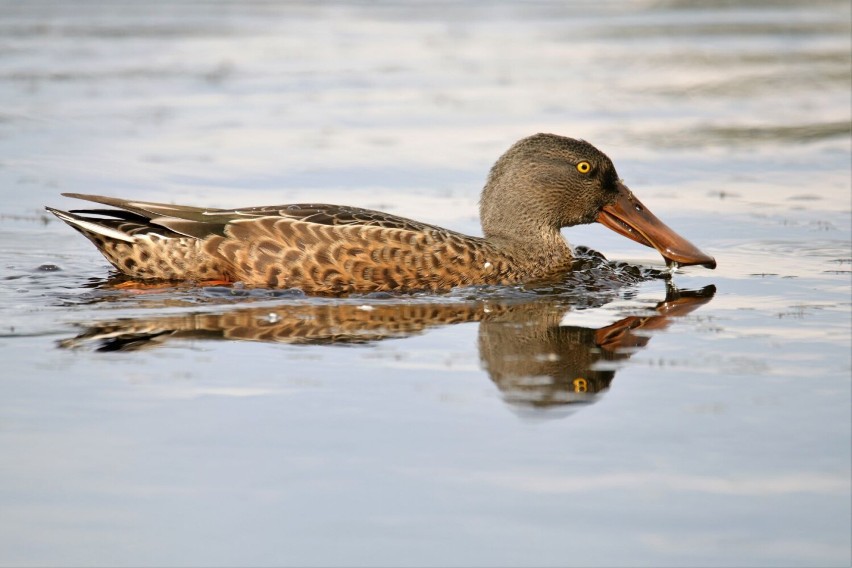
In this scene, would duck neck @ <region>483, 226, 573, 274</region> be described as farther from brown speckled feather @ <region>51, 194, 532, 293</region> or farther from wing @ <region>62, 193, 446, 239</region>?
wing @ <region>62, 193, 446, 239</region>

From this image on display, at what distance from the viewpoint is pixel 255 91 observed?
17000 mm

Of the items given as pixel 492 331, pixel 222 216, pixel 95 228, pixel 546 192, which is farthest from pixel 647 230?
pixel 95 228

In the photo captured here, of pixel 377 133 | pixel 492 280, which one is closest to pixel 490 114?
pixel 377 133

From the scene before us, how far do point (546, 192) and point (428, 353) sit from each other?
2998 mm

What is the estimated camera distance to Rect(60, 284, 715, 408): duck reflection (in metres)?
7.30

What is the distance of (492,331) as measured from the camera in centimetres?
831

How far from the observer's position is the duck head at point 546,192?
10.4m

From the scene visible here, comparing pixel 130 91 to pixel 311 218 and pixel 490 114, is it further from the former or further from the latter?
pixel 311 218

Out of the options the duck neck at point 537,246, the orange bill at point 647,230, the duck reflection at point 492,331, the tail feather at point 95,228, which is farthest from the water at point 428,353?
the tail feather at point 95,228

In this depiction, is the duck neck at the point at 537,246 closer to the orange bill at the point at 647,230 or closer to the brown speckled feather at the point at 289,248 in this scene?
the orange bill at the point at 647,230

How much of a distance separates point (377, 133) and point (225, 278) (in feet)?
19.2

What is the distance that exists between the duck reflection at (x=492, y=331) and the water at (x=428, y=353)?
0.10 ft

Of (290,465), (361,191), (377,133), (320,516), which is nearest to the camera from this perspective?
(320,516)

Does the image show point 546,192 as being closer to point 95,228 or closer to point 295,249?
point 295,249
